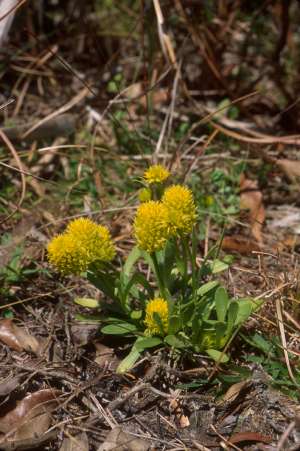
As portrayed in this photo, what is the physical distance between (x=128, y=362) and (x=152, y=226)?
1.48 ft

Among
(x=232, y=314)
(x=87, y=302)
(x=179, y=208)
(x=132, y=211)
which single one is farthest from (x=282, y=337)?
(x=132, y=211)

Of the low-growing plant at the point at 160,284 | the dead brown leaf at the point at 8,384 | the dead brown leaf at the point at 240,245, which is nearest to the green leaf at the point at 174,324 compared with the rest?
the low-growing plant at the point at 160,284

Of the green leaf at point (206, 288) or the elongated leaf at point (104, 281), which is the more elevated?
the elongated leaf at point (104, 281)

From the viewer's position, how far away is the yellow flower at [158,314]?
5.55ft

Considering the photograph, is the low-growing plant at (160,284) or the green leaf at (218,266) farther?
the green leaf at (218,266)

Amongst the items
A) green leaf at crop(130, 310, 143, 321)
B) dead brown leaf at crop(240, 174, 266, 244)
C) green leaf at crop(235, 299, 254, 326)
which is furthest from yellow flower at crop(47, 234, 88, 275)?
dead brown leaf at crop(240, 174, 266, 244)

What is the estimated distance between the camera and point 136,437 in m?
1.60

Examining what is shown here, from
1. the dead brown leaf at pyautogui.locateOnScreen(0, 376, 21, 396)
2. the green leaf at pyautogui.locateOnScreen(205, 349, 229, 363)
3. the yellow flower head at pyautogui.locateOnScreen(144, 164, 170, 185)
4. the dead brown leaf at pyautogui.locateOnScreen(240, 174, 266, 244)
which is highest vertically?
the yellow flower head at pyautogui.locateOnScreen(144, 164, 170, 185)

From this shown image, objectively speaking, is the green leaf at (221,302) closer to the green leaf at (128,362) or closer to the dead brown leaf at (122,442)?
the green leaf at (128,362)

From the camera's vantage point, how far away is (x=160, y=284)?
1790 mm

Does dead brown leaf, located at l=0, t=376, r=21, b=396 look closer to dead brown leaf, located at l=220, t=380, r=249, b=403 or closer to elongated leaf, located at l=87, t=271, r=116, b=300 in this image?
elongated leaf, located at l=87, t=271, r=116, b=300

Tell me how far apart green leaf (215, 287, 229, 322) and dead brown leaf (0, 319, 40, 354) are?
25.0 inches

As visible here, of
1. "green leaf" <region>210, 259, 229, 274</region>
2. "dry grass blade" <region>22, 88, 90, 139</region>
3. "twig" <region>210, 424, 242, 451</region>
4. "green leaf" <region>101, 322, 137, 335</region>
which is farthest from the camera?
"dry grass blade" <region>22, 88, 90, 139</region>

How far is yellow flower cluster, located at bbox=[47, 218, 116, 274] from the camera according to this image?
1595 millimetres
